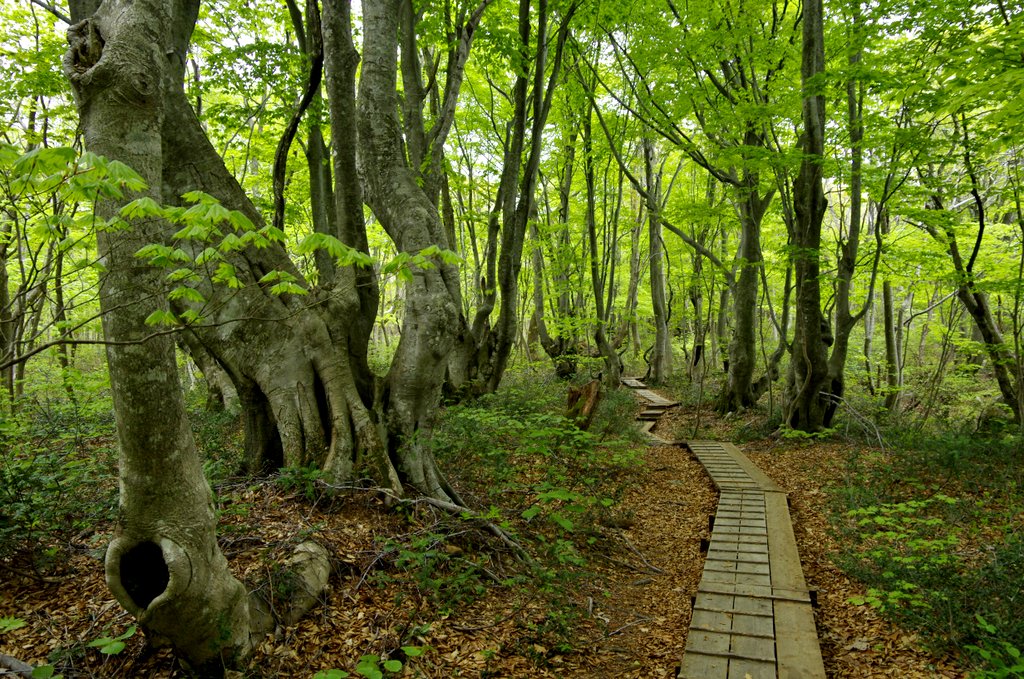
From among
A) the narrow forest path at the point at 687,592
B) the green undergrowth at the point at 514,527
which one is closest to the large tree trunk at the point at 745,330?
the narrow forest path at the point at 687,592

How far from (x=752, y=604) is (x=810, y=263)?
25.0 feet

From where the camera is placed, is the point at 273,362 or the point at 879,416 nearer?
the point at 273,362

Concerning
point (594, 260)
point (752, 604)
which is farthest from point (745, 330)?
point (752, 604)

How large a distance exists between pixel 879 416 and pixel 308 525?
1200 centimetres

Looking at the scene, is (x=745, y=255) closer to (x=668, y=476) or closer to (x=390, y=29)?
(x=668, y=476)

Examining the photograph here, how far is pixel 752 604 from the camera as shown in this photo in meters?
4.28

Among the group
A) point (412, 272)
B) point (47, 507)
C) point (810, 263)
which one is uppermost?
point (810, 263)

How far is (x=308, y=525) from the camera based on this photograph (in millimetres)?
4250

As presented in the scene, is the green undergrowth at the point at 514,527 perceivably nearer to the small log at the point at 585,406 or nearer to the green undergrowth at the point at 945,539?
the small log at the point at 585,406

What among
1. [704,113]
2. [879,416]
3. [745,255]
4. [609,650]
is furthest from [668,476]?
[704,113]

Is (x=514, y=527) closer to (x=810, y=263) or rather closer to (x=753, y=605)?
(x=753, y=605)

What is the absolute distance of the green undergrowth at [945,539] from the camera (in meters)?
3.66

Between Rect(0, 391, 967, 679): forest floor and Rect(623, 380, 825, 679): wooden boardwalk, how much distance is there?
0.90ft

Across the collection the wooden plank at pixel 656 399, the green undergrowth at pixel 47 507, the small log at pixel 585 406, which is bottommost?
the wooden plank at pixel 656 399
